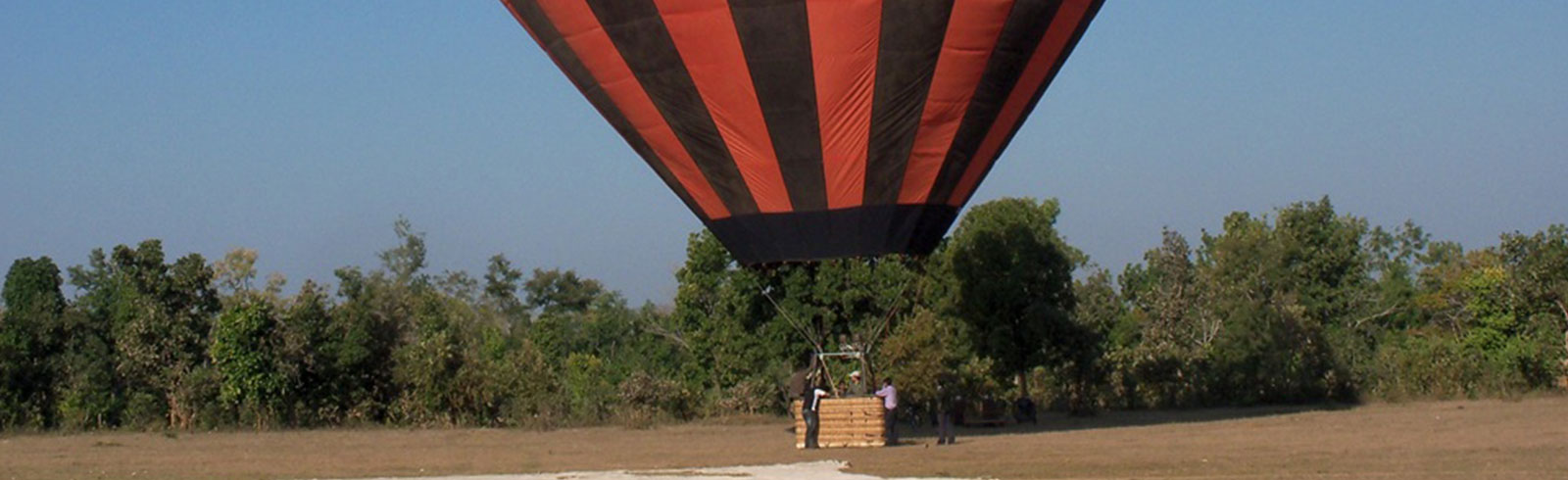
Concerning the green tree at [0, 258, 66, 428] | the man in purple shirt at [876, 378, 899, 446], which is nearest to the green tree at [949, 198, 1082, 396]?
the man in purple shirt at [876, 378, 899, 446]

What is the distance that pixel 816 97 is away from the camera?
1684 centimetres

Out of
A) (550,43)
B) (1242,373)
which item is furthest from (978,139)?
(1242,373)

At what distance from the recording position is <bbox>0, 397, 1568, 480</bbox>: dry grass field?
46.7ft

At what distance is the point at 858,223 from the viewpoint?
59.0ft

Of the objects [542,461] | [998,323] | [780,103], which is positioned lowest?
[542,461]

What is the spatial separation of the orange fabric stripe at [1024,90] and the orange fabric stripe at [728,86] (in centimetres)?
206

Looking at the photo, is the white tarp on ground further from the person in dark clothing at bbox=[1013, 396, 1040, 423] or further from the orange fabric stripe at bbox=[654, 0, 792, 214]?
the person in dark clothing at bbox=[1013, 396, 1040, 423]

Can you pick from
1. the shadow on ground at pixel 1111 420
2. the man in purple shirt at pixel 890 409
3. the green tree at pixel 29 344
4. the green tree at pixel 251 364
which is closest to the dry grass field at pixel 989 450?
the shadow on ground at pixel 1111 420

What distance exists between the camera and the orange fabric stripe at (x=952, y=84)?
52.9 feet

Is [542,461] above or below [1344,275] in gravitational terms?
below

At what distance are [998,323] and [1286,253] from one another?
21432 millimetres

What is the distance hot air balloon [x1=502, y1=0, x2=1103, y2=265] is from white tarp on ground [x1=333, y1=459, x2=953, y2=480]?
3785 millimetres

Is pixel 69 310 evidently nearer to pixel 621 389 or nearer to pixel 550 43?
pixel 621 389

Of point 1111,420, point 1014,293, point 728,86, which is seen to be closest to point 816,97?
point 728,86
